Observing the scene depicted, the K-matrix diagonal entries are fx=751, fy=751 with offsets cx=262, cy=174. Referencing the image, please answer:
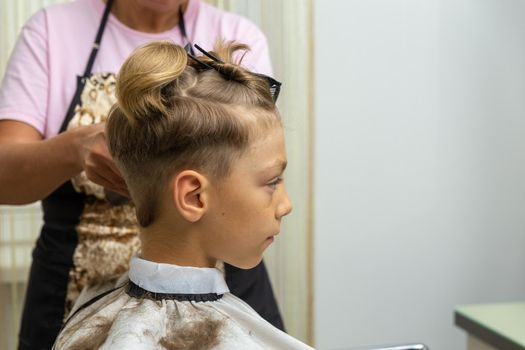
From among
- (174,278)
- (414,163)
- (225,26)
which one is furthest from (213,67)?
(414,163)

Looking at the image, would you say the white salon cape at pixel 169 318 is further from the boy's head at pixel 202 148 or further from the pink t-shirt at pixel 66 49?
the pink t-shirt at pixel 66 49

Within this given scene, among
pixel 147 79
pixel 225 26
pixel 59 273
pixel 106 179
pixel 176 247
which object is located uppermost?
pixel 225 26

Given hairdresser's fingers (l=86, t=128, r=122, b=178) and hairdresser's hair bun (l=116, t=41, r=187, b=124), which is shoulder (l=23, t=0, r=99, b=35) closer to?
hairdresser's fingers (l=86, t=128, r=122, b=178)

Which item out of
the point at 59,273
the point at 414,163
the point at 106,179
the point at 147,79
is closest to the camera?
the point at 147,79

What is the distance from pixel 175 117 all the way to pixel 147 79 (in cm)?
7

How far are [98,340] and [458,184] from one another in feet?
6.06

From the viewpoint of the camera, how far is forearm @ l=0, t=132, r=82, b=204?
1.30 metres

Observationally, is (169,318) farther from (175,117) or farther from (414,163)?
(414,163)

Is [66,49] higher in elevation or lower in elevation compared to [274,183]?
higher

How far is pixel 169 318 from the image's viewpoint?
3.67 feet

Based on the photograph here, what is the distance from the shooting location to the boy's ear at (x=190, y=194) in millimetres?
1103

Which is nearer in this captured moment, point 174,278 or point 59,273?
point 174,278

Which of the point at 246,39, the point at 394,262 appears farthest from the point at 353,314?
the point at 246,39

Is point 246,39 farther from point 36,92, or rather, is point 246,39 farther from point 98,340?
point 98,340
